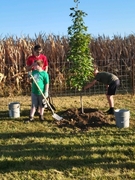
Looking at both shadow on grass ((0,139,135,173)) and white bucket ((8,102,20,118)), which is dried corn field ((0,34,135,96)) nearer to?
white bucket ((8,102,20,118))

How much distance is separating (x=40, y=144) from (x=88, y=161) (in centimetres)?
125

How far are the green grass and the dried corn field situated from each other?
534cm

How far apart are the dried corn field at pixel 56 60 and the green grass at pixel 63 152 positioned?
5340 millimetres

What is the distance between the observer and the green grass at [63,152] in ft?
14.4

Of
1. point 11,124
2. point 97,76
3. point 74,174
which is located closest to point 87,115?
point 97,76

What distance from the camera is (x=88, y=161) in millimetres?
4824

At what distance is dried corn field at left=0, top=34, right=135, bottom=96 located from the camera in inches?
500

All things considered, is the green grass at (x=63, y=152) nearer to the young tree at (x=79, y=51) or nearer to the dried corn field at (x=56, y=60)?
the young tree at (x=79, y=51)

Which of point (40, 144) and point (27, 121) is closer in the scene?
point (40, 144)

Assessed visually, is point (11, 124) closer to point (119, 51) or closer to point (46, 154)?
point (46, 154)

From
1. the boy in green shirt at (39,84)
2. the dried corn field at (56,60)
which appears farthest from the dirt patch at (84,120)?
the dried corn field at (56,60)

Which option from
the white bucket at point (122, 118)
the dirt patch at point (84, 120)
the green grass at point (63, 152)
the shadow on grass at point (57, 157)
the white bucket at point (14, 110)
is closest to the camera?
the green grass at point (63, 152)

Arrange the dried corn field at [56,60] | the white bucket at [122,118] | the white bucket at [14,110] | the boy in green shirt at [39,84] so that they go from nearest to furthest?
1. the white bucket at [122,118]
2. the boy in green shirt at [39,84]
3. the white bucket at [14,110]
4. the dried corn field at [56,60]

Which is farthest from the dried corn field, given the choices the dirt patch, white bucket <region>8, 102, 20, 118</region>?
the dirt patch
